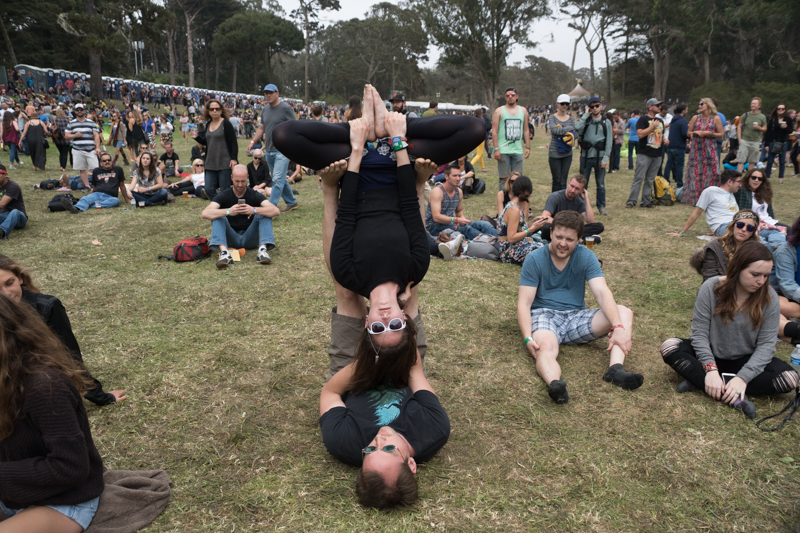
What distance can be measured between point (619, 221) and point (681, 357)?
20.4 feet

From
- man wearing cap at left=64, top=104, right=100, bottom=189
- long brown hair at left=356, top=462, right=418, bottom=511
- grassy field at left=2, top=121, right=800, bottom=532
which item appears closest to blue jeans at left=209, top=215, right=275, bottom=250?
grassy field at left=2, top=121, right=800, bottom=532

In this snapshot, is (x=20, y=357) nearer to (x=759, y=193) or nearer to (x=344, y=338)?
(x=344, y=338)

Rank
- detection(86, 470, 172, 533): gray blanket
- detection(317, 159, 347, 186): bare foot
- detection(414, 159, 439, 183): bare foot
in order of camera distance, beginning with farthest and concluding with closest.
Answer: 1. detection(414, 159, 439, 183): bare foot
2. detection(317, 159, 347, 186): bare foot
3. detection(86, 470, 172, 533): gray blanket

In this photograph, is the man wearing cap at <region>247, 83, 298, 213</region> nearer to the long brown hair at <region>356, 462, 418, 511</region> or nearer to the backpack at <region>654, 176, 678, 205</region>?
the long brown hair at <region>356, 462, 418, 511</region>

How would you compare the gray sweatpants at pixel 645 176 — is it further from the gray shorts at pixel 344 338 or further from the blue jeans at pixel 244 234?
the gray shorts at pixel 344 338

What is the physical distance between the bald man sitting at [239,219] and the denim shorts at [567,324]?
3.82 m

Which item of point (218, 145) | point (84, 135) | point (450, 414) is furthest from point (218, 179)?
point (450, 414)

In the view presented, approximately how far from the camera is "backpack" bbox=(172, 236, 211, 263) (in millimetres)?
7016

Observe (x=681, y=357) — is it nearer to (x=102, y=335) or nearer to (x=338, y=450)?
(x=338, y=450)

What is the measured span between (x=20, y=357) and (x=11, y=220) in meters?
7.56

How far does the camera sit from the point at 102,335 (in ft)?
15.7

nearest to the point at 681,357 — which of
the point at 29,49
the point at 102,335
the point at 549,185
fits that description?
the point at 102,335

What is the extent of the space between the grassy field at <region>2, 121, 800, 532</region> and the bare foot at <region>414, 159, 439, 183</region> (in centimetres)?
171

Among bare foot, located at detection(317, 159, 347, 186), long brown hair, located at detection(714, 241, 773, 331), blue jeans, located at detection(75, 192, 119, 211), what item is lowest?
long brown hair, located at detection(714, 241, 773, 331)
